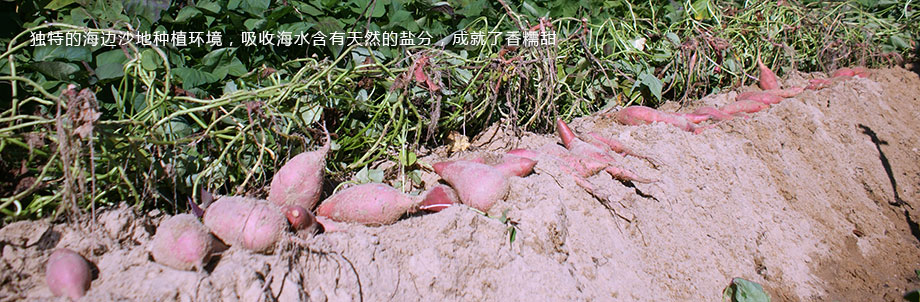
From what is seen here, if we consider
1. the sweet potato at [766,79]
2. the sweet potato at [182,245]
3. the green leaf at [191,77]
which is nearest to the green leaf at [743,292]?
the sweet potato at [182,245]

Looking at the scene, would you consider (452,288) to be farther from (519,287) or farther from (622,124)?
(622,124)

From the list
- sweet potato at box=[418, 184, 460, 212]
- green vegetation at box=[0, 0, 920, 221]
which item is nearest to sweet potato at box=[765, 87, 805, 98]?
green vegetation at box=[0, 0, 920, 221]

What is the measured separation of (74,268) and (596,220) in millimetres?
1207

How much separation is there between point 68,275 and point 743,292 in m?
1.56

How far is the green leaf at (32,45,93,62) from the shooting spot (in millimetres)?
1474

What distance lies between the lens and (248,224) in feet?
3.80

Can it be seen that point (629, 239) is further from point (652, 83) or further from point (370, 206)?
point (652, 83)

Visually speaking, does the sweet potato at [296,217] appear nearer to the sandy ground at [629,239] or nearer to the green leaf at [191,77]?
the sandy ground at [629,239]

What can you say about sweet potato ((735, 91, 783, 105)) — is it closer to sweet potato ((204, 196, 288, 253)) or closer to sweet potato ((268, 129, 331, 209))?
sweet potato ((268, 129, 331, 209))

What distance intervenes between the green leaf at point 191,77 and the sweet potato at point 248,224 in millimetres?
555

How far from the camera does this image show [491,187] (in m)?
1.49

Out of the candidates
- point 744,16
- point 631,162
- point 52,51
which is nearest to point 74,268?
point 52,51

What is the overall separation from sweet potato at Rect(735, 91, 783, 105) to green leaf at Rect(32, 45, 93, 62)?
2764 mm

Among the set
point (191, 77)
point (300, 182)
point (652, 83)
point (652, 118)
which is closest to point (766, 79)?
point (652, 83)
